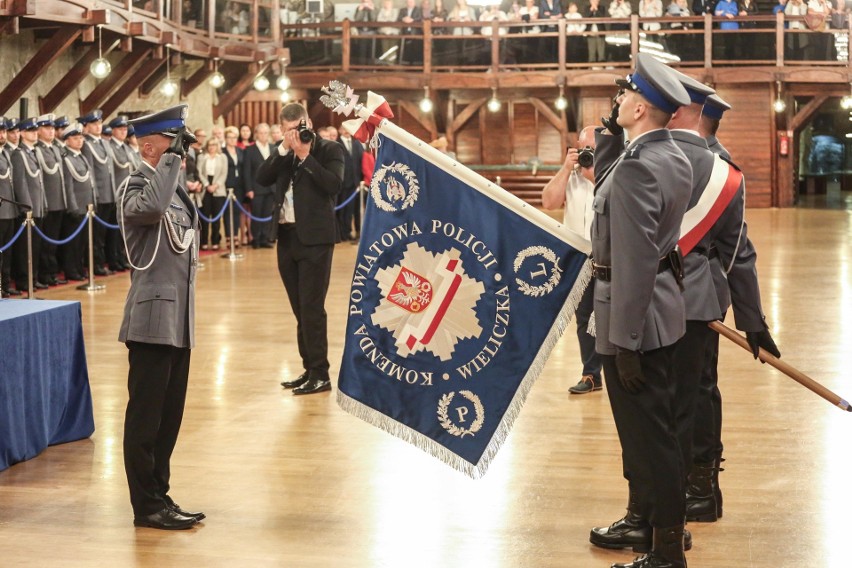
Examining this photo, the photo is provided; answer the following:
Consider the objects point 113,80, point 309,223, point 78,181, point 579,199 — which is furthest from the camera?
point 113,80

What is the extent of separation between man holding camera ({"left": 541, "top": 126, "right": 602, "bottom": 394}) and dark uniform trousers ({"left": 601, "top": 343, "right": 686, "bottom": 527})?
2297 mm

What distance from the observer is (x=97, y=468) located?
16.8 ft

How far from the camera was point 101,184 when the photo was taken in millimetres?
12266

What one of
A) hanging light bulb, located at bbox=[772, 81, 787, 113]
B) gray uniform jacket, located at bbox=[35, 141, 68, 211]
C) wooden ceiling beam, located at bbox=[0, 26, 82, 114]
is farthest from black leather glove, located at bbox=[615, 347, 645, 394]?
hanging light bulb, located at bbox=[772, 81, 787, 113]

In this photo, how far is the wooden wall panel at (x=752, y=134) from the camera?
22.6 meters

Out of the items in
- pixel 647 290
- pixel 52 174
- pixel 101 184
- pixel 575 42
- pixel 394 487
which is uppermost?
pixel 575 42

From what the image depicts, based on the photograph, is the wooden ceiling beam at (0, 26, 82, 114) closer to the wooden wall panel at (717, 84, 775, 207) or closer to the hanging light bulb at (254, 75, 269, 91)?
the hanging light bulb at (254, 75, 269, 91)

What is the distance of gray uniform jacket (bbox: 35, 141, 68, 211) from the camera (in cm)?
1145

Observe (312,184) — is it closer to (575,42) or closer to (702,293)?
(702,293)

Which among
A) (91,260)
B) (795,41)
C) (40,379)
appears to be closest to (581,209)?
(40,379)

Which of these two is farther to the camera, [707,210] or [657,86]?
[707,210]

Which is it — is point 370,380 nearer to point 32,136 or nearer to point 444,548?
point 444,548

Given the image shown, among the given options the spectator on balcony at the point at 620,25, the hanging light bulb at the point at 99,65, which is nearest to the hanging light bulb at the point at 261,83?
the hanging light bulb at the point at 99,65

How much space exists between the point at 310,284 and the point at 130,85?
944cm
